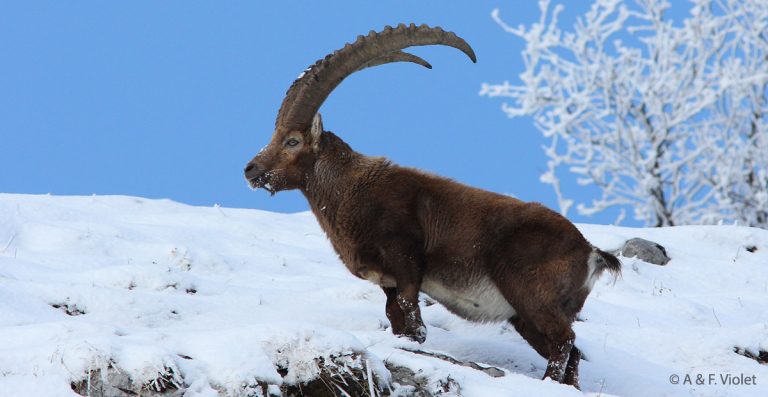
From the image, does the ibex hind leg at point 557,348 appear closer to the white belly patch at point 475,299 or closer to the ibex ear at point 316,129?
the white belly patch at point 475,299

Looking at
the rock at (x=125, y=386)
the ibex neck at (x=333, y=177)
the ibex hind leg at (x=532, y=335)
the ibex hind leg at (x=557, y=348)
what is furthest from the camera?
the ibex neck at (x=333, y=177)

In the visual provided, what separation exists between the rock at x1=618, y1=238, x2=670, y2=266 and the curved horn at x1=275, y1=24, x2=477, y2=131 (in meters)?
4.92

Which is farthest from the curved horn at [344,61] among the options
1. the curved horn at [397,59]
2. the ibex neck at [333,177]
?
the ibex neck at [333,177]

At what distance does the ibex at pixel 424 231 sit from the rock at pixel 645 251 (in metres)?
4.84

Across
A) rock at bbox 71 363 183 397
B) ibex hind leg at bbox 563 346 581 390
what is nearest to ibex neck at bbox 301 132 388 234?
ibex hind leg at bbox 563 346 581 390

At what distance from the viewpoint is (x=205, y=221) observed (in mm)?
12281

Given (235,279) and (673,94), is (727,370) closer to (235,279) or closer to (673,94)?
(235,279)

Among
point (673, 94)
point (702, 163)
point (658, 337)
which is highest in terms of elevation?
point (673, 94)

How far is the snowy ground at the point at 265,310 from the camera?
5.27m

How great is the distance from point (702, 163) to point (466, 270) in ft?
58.1

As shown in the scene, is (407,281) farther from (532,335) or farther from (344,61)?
(344,61)

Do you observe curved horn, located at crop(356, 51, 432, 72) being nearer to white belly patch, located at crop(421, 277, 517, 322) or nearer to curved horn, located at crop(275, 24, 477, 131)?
curved horn, located at crop(275, 24, 477, 131)

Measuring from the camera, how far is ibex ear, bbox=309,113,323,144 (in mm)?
7746

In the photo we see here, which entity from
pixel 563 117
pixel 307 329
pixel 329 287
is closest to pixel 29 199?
pixel 329 287
